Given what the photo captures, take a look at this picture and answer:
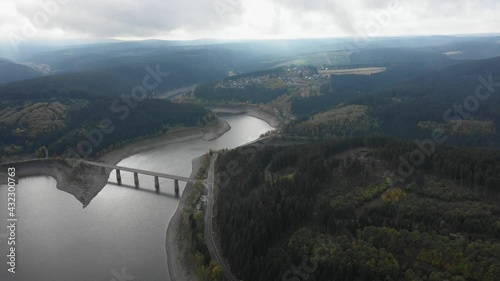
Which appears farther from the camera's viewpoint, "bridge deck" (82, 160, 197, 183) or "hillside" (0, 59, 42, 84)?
"hillside" (0, 59, 42, 84)

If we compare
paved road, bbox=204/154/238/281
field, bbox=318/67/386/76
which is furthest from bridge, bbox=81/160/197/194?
field, bbox=318/67/386/76

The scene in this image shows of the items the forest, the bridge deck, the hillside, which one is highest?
the hillside

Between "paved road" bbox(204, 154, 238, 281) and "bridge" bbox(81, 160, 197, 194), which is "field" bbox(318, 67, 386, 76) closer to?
"bridge" bbox(81, 160, 197, 194)

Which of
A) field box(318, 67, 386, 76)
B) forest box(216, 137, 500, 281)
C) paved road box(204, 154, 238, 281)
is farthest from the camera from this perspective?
field box(318, 67, 386, 76)

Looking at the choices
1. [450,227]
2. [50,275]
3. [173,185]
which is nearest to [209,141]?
[173,185]

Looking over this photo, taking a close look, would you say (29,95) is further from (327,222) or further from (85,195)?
(327,222)

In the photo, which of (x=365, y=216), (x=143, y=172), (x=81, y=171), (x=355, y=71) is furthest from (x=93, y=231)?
(x=355, y=71)

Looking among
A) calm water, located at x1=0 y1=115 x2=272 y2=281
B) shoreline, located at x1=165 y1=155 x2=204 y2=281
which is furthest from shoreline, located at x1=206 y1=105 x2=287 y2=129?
shoreline, located at x1=165 y1=155 x2=204 y2=281

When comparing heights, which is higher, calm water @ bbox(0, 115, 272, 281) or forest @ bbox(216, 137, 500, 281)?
forest @ bbox(216, 137, 500, 281)

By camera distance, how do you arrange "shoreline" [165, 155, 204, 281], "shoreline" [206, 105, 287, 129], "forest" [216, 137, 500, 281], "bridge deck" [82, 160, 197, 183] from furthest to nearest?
1. "shoreline" [206, 105, 287, 129]
2. "bridge deck" [82, 160, 197, 183]
3. "shoreline" [165, 155, 204, 281]
4. "forest" [216, 137, 500, 281]
